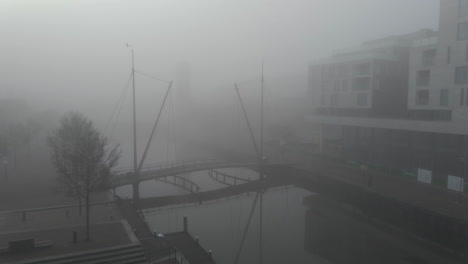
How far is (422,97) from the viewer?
17203 mm

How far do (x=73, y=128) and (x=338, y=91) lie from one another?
→ 15.1 m

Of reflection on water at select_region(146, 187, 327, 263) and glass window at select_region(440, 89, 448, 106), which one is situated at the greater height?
glass window at select_region(440, 89, 448, 106)

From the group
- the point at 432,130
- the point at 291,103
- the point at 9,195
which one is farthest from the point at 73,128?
the point at 291,103

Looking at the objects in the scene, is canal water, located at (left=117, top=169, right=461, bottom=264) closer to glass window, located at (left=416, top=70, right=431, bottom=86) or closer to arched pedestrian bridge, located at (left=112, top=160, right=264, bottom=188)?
arched pedestrian bridge, located at (left=112, top=160, right=264, bottom=188)

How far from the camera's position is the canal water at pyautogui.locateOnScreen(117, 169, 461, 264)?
8992 mm

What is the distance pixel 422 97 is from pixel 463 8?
4.04 meters

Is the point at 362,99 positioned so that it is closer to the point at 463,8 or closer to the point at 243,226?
the point at 463,8

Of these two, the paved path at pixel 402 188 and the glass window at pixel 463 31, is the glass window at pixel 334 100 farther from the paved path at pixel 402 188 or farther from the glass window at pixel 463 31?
the glass window at pixel 463 31

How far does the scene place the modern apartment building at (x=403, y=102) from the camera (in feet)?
48.7

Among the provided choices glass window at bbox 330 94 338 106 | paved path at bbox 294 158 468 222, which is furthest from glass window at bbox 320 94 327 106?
paved path at bbox 294 158 468 222

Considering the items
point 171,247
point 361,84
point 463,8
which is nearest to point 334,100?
point 361,84

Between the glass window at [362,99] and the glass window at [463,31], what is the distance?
20.3ft

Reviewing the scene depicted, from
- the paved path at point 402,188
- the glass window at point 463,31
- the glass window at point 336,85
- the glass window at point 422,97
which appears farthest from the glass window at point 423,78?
→ the glass window at point 336,85

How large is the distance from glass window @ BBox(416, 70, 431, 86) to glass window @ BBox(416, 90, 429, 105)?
1.16 ft
